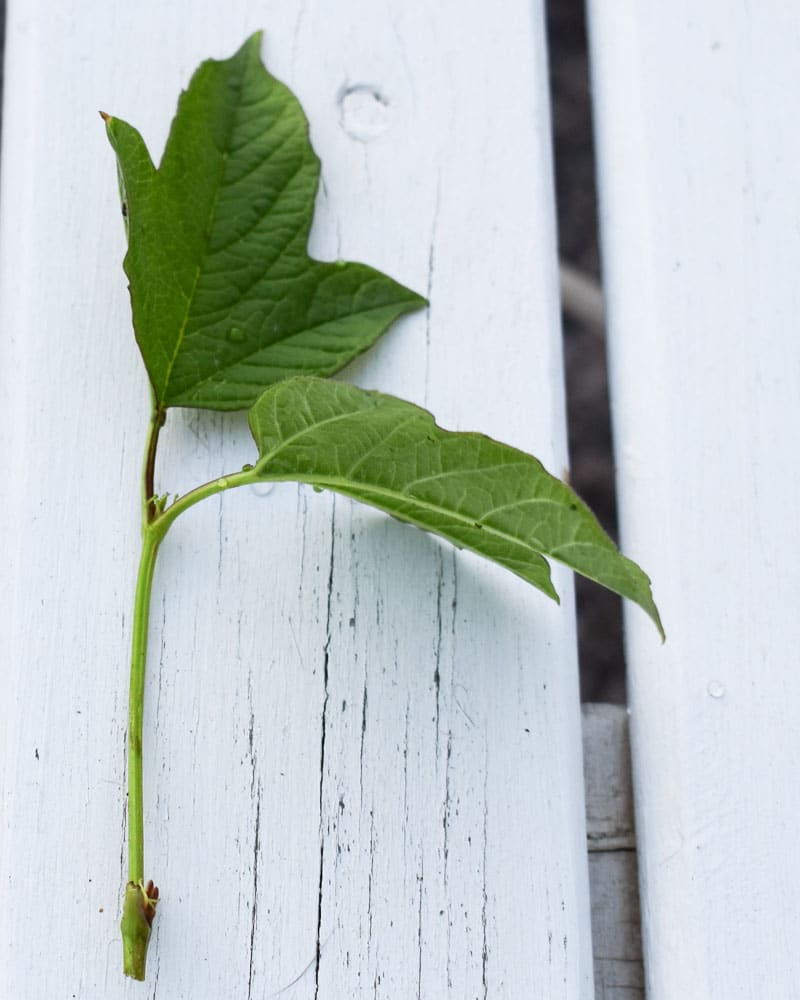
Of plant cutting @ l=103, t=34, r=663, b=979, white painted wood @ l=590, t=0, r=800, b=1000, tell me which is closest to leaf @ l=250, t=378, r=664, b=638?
plant cutting @ l=103, t=34, r=663, b=979

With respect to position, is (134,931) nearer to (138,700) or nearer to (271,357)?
(138,700)

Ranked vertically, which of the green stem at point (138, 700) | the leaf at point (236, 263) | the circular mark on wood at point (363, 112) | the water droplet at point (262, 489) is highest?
the circular mark on wood at point (363, 112)

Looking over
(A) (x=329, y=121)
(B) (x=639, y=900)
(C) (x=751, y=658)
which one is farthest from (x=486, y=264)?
(B) (x=639, y=900)

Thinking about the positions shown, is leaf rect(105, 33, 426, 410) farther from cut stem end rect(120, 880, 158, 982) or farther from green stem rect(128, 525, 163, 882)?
cut stem end rect(120, 880, 158, 982)

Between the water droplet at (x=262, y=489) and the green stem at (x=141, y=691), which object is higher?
the water droplet at (x=262, y=489)

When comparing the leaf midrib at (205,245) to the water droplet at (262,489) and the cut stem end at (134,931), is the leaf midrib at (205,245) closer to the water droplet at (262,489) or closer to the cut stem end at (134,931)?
the water droplet at (262,489)

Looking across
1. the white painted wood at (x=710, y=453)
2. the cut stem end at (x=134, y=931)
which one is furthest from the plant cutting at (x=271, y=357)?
the white painted wood at (x=710, y=453)

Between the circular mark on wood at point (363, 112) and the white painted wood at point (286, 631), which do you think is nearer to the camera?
the white painted wood at point (286, 631)
